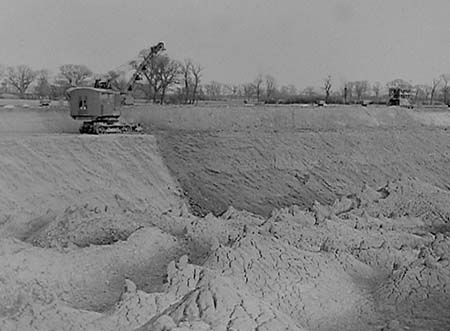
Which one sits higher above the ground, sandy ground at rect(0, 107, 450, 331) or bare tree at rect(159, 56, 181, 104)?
bare tree at rect(159, 56, 181, 104)

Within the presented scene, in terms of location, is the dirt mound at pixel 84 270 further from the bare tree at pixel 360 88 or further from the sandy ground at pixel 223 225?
the bare tree at pixel 360 88

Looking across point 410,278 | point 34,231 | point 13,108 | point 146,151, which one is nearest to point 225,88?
point 13,108

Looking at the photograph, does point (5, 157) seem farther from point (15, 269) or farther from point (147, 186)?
point (15, 269)

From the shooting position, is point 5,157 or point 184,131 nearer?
point 5,157

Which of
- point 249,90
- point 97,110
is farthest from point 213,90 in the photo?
point 97,110

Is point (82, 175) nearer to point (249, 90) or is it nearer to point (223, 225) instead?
point (223, 225)

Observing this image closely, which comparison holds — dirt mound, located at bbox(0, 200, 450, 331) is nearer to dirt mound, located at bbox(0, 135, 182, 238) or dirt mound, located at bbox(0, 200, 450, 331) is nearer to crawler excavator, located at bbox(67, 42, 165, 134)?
dirt mound, located at bbox(0, 135, 182, 238)

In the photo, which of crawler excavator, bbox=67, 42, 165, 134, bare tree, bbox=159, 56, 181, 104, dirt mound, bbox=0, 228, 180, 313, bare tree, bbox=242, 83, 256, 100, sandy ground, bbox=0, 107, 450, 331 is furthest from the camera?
bare tree, bbox=242, 83, 256, 100

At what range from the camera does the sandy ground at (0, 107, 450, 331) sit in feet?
32.6

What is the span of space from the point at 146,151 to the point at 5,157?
5.83m

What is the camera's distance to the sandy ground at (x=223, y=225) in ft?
32.6

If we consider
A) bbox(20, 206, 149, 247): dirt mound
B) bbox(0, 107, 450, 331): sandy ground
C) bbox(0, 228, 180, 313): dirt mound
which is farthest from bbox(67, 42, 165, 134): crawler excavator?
bbox(0, 228, 180, 313): dirt mound

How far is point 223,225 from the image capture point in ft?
49.8

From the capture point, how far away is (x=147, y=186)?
78.6 feet
